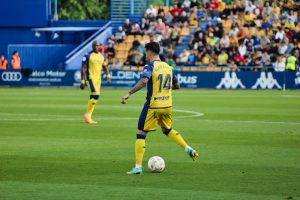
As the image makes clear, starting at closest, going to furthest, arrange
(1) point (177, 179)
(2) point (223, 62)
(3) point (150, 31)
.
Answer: (1) point (177, 179)
(2) point (223, 62)
(3) point (150, 31)

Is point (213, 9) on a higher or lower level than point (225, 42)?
higher

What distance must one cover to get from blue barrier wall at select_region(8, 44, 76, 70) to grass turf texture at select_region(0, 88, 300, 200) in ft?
87.3

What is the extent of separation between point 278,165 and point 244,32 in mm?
32034

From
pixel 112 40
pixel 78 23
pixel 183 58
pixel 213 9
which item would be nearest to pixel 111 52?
pixel 112 40

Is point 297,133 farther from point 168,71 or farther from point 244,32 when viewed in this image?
point 244,32

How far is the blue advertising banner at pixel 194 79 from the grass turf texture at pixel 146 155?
1435cm

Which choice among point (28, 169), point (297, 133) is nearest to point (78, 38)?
point (297, 133)

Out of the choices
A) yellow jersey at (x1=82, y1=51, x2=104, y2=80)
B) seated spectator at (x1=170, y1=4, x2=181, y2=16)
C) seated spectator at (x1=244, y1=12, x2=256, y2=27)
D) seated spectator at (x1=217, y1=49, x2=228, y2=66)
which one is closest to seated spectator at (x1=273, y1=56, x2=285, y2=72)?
seated spectator at (x1=217, y1=49, x2=228, y2=66)

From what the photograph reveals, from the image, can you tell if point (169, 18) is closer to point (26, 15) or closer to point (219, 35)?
point (219, 35)

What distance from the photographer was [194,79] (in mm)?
44062

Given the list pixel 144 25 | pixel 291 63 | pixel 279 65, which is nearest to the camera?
pixel 291 63

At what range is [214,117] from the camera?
24.5 m

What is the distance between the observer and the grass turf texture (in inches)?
438

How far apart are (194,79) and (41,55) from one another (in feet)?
47.2
